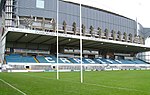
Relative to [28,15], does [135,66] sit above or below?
below

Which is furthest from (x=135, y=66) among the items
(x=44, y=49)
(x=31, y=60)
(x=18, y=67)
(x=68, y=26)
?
(x=18, y=67)

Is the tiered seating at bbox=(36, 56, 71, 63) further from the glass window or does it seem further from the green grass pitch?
the green grass pitch

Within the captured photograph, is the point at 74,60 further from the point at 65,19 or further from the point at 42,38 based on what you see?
the point at 65,19

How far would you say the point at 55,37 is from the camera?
53656mm

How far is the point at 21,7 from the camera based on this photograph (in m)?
62.6

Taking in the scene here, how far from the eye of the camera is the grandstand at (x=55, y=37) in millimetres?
51809

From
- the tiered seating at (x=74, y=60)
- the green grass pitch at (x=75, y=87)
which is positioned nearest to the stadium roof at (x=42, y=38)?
the tiered seating at (x=74, y=60)

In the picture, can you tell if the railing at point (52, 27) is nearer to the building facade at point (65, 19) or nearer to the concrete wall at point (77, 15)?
the building facade at point (65, 19)

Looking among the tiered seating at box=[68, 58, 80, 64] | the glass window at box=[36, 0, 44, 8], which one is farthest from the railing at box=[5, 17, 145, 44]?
the tiered seating at box=[68, 58, 80, 64]

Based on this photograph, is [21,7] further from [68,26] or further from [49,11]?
[68,26]

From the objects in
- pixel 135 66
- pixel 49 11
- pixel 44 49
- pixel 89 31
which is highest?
pixel 49 11

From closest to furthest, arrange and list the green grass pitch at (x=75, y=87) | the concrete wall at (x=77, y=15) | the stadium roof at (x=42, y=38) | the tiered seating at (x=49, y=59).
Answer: the green grass pitch at (x=75, y=87), the stadium roof at (x=42, y=38), the tiered seating at (x=49, y=59), the concrete wall at (x=77, y=15)

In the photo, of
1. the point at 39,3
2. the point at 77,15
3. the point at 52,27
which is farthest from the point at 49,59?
the point at 77,15

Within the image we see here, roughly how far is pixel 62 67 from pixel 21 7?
21589mm
